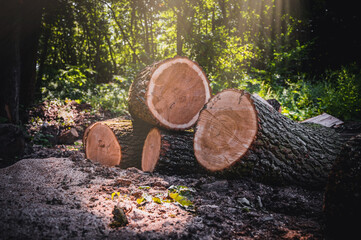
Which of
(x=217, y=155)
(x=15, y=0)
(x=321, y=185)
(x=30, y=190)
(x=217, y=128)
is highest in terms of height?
Result: (x=15, y=0)

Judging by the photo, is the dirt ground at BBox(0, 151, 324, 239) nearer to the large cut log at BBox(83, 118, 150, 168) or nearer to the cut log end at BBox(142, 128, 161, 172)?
the cut log end at BBox(142, 128, 161, 172)

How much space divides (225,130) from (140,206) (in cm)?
111

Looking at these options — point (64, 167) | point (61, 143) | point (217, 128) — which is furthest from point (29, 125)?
point (217, 128)

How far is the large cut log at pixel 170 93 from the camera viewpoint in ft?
9.16

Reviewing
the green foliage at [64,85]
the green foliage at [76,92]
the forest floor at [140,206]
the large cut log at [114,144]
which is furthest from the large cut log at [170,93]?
the green foliage at [64,85]

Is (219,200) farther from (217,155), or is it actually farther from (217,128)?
(217,128)

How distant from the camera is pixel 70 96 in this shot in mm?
7602

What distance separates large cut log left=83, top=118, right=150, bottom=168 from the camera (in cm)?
300

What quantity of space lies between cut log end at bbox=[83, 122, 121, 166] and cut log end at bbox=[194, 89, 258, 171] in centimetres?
124

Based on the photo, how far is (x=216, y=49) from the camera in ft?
22.2

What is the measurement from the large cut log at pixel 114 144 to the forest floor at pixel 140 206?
341mm

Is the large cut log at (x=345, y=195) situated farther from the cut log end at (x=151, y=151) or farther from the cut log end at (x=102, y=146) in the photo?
the cut log end at (x=102, y=146)

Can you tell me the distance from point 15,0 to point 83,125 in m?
3.03

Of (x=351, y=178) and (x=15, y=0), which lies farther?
(x=15, y=0)
